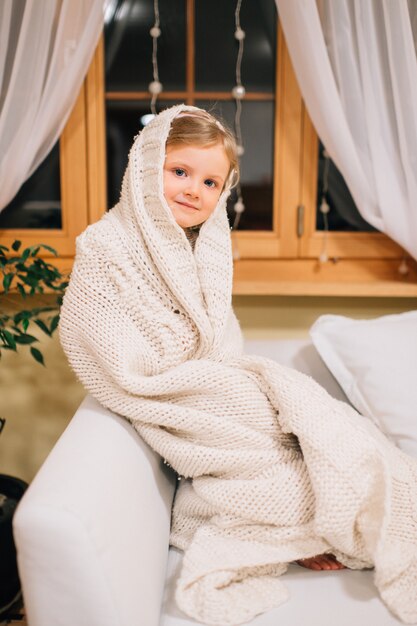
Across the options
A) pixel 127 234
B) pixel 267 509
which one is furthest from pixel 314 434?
pixel 127 234

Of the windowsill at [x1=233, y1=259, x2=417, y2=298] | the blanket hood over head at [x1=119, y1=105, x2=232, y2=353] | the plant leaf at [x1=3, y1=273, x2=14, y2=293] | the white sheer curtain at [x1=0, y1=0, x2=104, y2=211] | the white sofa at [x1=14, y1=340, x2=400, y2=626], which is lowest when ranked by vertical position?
the white sofa at [x1=14, y1=340, x2=400, y2=626]

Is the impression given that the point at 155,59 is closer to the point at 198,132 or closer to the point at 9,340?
the point at 198,132

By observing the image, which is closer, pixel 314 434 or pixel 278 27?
pixel 314 434

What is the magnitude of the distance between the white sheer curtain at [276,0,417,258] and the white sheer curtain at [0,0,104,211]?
59 centimetres

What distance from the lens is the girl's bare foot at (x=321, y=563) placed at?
1.05 meters

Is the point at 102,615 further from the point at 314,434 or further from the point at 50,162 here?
the point at 50,162

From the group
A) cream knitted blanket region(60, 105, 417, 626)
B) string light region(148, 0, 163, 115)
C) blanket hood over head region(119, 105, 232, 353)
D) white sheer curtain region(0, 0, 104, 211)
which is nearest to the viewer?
cream knitted blanket region(60, 105, 417, 626)

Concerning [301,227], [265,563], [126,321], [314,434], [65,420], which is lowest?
[65,420]

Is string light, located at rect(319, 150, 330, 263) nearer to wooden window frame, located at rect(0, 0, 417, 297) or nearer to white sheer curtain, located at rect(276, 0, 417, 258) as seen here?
wooden window frame, located at rect(0, 0, 417, 297)

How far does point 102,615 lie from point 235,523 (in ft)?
1.08

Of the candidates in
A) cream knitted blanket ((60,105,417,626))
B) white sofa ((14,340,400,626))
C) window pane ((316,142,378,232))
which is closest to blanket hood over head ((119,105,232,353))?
cream knitted blanket ((60,105,417,626))

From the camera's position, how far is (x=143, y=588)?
877 millimetres

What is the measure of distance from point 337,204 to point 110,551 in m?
1.46

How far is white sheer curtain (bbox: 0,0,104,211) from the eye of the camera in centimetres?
165
